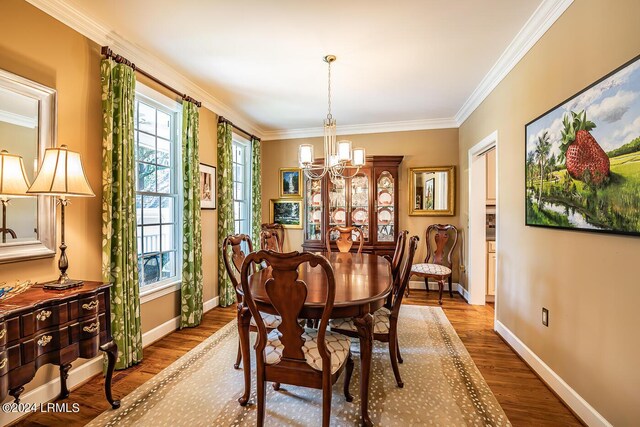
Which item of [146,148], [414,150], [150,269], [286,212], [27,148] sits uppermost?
[414,150]

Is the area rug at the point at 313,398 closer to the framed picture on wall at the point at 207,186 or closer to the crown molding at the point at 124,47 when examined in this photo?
Result: the framed picture on wall at the point at 207,186

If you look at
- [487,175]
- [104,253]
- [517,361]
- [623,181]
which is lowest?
[517,361]

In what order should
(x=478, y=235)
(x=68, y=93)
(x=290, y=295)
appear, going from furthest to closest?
(x=478, y=235) < (x=68, y=93) < (x=290, y=295)

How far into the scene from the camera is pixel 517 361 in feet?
8.24

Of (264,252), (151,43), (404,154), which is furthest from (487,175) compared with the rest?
(151,43)

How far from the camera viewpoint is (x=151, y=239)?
9.86 feet

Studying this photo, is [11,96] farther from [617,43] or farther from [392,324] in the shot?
[617,43]

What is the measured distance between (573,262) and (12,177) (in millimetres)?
3439

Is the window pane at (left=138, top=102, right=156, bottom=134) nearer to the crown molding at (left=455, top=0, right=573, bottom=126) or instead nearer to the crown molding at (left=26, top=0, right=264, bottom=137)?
the crown molding at (left=26, top=0, right=264, bottom=137)

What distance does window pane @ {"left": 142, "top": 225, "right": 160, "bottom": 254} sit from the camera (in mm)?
2926

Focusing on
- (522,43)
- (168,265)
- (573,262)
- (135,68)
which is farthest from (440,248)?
(135,68)

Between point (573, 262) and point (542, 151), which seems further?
point (542, 151)

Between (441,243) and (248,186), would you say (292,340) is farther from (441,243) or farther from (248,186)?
(248,186)

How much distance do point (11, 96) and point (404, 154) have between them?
4448 mm
